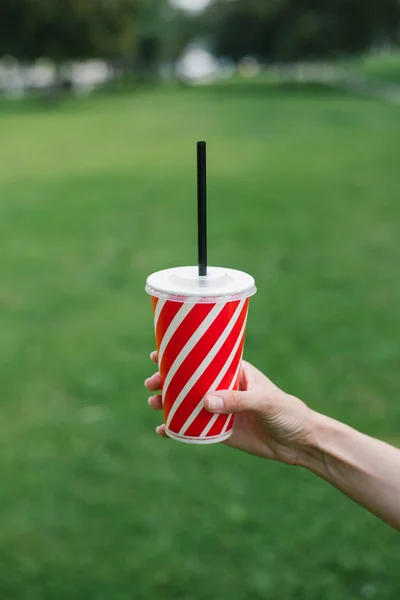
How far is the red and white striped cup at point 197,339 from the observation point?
1.64 meters

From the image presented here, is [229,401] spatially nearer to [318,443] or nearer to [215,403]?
[215,403]

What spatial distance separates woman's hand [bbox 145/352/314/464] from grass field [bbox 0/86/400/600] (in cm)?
115

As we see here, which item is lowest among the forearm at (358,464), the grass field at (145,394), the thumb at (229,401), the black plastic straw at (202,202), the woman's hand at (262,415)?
the grass field at (145,394)

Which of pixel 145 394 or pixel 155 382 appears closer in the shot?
pixel 155 382

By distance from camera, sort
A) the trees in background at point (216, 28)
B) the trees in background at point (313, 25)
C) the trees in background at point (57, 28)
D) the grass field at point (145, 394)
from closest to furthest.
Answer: the grass field at point (145, 394) → the trees in background at point (57, 28) → the trees in background at point (216, 28) → the trees in background at point (313, 25)

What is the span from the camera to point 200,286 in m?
1.64

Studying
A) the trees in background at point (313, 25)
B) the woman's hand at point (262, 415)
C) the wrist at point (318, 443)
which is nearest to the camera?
the woman's hand at point (262, 415)

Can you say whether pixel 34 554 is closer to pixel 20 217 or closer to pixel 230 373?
pixel 230 373

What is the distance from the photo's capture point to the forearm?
202 centimetres

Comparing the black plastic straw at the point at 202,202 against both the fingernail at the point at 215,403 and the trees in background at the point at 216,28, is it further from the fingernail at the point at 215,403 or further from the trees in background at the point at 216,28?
the trees in background at the point at 216,28

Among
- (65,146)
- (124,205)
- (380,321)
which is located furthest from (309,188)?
(65,146)

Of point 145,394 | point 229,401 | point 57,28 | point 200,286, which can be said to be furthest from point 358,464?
point 57,28

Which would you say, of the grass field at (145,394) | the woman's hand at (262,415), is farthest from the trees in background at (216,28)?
the woman's hand at (262,415)

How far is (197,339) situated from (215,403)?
0.51 ft
